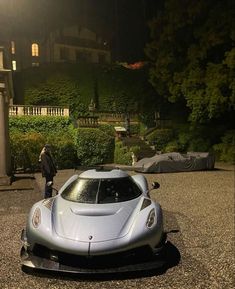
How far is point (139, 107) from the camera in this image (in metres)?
32.0

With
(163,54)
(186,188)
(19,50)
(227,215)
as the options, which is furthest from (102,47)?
(227,215)

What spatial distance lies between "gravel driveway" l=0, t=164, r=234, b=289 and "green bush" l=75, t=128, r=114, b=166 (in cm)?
923

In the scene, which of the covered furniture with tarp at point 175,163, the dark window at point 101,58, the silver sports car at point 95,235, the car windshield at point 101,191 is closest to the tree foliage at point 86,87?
the covered furniture with tarp at point 175,163

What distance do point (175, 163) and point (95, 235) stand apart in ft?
42.2

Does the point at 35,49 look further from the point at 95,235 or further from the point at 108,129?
the point at 95,235

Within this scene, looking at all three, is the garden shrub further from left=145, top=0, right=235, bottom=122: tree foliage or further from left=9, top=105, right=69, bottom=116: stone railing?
left=145, top=0, right=235, bottom=122: tree foliage

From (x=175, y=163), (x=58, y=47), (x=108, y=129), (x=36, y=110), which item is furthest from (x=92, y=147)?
(x=58, y=47)

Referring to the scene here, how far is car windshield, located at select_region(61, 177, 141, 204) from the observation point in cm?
553

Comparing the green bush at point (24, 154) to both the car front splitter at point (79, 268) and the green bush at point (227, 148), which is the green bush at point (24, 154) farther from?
the green bush at point (227, 148)

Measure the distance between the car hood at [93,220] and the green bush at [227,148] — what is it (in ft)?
64.3

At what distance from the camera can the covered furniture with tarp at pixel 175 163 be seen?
54.7 feet

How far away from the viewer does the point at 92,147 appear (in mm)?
21312

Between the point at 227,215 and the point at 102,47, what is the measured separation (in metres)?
44.6

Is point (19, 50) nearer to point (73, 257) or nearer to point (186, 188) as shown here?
point (186, 188)
